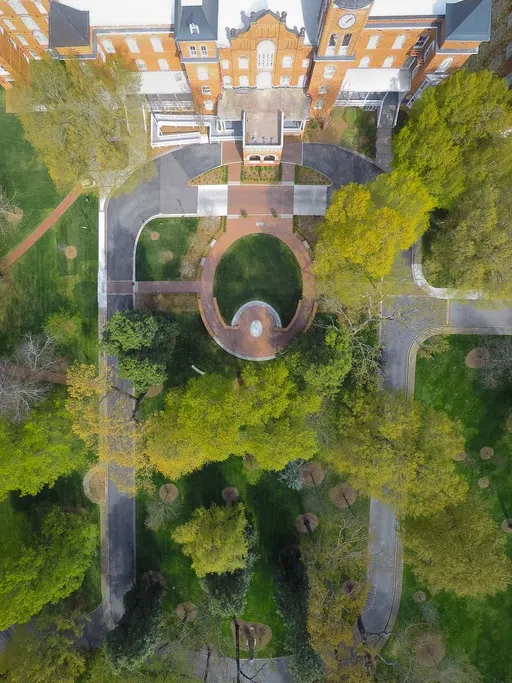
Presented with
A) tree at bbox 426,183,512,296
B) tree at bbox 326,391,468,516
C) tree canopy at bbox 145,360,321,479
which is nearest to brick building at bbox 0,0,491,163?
tree at bbox 426,183,512,296

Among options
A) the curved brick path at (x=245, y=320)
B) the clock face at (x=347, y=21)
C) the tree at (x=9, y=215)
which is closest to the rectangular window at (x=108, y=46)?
the curved brick path at (x=245, y=320)

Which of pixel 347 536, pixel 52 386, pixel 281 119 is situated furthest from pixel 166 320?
pixel 347 536

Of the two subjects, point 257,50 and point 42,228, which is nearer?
point 257,50

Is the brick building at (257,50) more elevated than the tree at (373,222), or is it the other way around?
the brick building at (257,50)

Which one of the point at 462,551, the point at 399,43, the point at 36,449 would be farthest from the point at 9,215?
the point at 462,551

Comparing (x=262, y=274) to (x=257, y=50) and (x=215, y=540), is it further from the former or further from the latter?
(x=215, y=540)

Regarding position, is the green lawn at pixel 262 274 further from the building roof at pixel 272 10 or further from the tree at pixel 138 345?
the building roof at pixel 272 10
